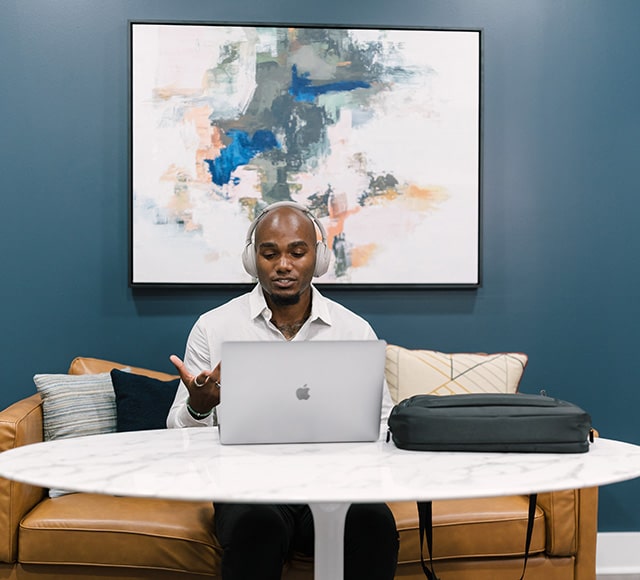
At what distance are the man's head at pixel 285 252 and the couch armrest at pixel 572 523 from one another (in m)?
0.95

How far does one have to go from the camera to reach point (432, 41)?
2.90 m

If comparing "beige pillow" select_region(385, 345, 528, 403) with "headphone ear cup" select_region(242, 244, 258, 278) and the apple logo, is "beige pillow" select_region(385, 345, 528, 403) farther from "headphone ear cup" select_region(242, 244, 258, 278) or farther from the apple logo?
the apple logo

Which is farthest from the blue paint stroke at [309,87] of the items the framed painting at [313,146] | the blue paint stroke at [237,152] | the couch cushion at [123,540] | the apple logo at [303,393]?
the apple logo at [303,393]

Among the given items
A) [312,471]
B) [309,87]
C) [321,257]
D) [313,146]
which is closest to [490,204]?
[313,146]

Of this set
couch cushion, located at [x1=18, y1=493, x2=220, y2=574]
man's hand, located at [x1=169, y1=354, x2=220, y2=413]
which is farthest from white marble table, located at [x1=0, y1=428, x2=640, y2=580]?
couch cushion, located at [x1=18, y1=493, x2=220, y2=574]

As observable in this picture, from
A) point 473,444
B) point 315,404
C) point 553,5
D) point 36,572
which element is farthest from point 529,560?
point 553,5

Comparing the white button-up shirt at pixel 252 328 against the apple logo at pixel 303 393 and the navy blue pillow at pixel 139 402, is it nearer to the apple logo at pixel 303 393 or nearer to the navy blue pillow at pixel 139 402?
the navy blue pillow at pixel 139 402

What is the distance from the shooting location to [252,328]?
2254 millimetres

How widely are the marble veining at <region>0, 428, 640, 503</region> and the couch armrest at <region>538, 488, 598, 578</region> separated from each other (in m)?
0.68

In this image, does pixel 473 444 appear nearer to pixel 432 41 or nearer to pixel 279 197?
pixel 279 197

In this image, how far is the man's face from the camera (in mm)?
2213

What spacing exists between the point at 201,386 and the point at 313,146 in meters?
1.46

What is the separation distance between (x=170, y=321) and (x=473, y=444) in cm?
169

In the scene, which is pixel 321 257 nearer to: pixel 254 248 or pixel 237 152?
pixel 254 248
